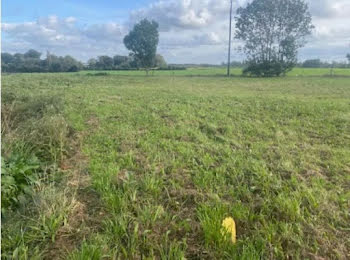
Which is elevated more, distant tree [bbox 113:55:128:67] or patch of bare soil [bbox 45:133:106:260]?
distant tree [bbox 113:55:128:67]

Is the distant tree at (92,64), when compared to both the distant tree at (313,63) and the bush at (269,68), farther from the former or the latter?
the distant tree at (313,63)

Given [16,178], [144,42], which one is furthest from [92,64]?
[16,178]

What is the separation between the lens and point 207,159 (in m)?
3.43

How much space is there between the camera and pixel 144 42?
29875 mm

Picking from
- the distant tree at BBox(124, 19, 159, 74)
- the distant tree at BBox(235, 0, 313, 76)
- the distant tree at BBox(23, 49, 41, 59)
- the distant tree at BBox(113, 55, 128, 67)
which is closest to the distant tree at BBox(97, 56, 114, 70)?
the distant tree at BBox(113, 55, 128, 67)

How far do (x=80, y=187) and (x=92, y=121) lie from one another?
2668 mm

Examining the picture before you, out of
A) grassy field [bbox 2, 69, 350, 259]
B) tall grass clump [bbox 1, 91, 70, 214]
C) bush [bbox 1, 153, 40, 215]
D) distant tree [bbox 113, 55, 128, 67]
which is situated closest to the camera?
grassy field [bbox 2, 69, 350, 259]

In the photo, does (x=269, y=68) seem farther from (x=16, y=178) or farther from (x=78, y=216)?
(x=78, y=216)

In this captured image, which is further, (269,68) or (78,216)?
(269,68)

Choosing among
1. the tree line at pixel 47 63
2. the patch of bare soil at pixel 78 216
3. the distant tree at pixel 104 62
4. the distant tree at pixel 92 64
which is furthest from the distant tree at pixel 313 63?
the patch of bare soil at pixel 78 216

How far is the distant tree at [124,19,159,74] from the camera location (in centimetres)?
2988

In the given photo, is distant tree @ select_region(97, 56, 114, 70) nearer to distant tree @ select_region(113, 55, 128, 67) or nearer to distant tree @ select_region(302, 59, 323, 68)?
distant tree @ select_region(113, 55, 128, 67)

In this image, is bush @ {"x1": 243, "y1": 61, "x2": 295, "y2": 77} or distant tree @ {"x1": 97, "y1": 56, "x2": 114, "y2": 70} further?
distant tree @ {"x1": 97, "y1": 56, "x2": 114, "y2": 70}

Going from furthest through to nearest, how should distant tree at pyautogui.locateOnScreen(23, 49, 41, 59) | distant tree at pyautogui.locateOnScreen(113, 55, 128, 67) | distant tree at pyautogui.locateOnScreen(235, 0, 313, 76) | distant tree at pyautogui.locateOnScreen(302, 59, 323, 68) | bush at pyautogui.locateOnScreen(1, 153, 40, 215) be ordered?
distant tree at pyautogui.locateOnScreen(113, 55, 128, 67), distant tree at pyautogui.locateOnScreen(302, 59, 323, 68), distant tree at pyautogui.locateOnScreen(23, 49, 41, 59), distant tree at pyautogui.locateOnScreen(235, 0, 313, 76), bush at pyautogui.locateOnScreen(1, 153, 40, 215)
